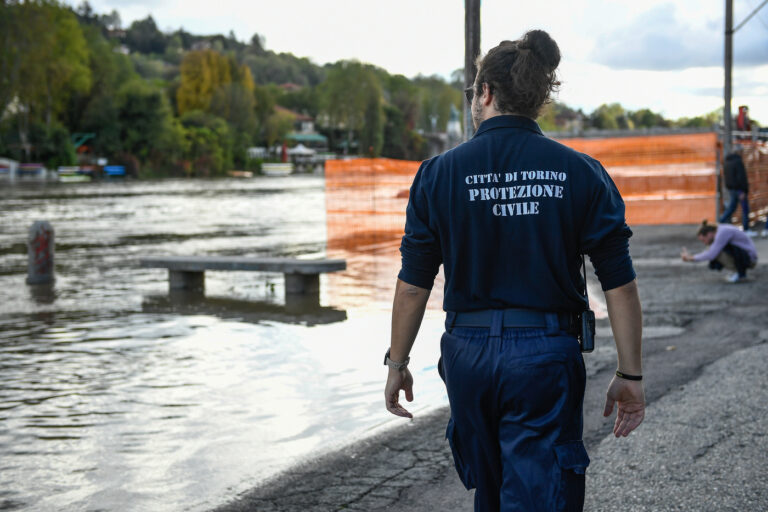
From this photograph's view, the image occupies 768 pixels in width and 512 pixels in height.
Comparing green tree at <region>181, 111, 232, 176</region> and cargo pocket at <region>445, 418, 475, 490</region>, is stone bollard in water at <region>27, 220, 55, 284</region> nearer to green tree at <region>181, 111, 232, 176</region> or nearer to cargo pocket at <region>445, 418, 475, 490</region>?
cargo pocket at <region>445, 418, 475, 490</region>

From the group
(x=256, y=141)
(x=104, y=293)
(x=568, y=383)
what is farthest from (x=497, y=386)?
(x=256, y=141)

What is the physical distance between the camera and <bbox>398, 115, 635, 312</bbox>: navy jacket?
2557 mm

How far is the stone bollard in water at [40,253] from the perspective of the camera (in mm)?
12359

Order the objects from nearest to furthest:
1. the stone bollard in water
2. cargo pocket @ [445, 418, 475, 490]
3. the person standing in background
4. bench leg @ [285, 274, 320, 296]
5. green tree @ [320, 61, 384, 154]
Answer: cargo pocket @ [445, 418, 475, 490], bench leg @ [285, 274, 320, 296], the stone bollard in water, the person standing in background, green tree @ [320, 61, 384, 154]

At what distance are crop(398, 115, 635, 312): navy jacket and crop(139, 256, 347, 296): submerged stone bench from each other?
8193 millimetres

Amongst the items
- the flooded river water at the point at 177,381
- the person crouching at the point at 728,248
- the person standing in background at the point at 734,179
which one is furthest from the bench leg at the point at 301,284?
the person standing in background at the point at 734,179

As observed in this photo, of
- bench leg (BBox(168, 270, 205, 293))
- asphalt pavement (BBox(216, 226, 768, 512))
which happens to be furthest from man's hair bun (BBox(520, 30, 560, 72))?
bench leg (BBox(168, 270, 205, 293))

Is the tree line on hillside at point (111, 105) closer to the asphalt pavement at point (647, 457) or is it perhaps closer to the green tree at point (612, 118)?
the green tree at point (612, 118)

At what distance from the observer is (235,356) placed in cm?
781

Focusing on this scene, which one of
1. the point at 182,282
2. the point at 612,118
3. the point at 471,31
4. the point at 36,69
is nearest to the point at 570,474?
the point at 471,31

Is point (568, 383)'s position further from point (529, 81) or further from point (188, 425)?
point (188, 425)

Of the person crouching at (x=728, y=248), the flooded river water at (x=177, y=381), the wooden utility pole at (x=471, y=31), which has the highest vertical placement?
the wooden utility pole at (x=471, y=31)

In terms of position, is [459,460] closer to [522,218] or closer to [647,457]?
[522,218]

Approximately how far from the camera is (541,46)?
263cm
